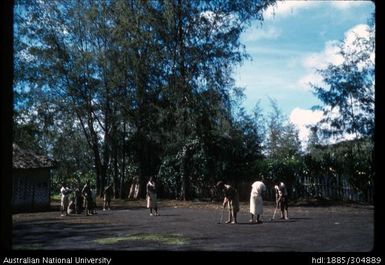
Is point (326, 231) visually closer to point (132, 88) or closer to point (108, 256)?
point (108, 256)

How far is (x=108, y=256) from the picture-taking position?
12.7 feet

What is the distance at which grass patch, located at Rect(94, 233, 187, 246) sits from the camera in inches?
437

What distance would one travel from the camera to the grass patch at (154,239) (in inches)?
437

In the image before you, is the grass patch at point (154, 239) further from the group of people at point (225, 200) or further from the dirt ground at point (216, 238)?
the group of people at point (225, 200)

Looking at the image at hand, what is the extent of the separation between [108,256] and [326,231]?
1001 cm

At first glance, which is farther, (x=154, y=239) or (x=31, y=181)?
(x=31, y=181)

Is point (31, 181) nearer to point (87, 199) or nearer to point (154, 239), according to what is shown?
point (87, 199)

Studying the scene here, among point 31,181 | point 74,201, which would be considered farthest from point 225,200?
point 31,181

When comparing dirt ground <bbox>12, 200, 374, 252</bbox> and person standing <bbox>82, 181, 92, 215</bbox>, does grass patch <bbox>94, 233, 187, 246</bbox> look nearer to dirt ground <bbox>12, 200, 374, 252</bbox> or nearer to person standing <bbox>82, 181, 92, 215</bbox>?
dirt ground <bbox>12, 200, 374, 252</bbox>

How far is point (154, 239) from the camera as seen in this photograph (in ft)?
38.4

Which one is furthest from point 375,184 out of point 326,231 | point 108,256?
point 326,231

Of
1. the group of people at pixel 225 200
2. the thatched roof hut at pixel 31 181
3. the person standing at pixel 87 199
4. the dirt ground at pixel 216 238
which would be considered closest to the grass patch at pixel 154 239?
the dirt ground at pixel 216 238

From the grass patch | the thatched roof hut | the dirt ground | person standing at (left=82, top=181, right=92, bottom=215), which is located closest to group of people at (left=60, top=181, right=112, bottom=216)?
person standing at (left=82, top=181, right=92, bottom=215)

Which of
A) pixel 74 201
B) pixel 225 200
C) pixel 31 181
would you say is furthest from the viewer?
pixel 31 181
